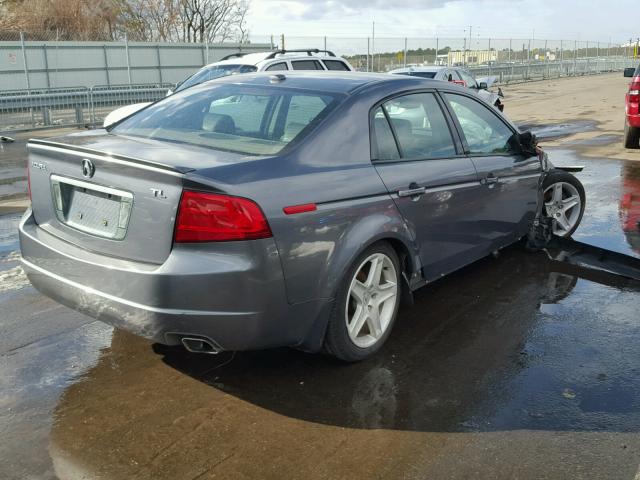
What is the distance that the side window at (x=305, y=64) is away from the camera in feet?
40.8

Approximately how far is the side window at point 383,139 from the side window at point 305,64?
874 cm

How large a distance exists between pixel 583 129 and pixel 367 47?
19730 mm

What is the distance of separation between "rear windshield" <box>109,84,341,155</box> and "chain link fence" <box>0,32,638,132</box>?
1299 centimetres

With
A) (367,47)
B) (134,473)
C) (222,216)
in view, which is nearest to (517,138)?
(222,216)

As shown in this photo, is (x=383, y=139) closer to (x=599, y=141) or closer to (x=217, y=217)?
(x=217, y=217)

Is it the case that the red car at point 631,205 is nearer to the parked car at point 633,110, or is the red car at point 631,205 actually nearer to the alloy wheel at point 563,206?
the alloy wheel at point 563,206

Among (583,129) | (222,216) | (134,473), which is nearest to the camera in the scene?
(134,473)

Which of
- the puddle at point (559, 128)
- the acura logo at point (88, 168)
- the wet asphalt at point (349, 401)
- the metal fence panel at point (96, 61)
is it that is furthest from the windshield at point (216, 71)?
the metal fence panel at point (96, 61)

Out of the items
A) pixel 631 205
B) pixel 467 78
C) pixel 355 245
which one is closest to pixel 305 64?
pixel 631 205

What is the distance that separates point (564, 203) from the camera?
6250 millimetres

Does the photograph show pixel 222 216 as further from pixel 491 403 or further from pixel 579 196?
pixel 579 196

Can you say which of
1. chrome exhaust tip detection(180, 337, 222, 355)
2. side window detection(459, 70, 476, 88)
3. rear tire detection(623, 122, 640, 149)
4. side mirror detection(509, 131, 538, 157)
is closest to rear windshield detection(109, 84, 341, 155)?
chrome exhaust tip detection(180, 337, 222, 355)

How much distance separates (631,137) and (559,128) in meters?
4.48

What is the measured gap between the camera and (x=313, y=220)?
3273 mm
